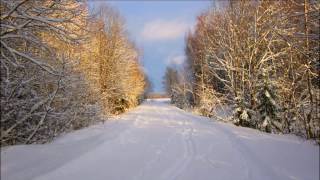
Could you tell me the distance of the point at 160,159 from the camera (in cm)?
1156

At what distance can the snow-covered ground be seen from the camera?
30.6 feet

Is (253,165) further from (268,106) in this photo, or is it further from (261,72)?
(261,72)

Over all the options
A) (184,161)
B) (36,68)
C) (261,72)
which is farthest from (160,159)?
(261,72)

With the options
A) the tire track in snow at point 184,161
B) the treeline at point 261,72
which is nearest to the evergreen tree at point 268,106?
the treeline at point 261,72

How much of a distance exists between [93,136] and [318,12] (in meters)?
8.74

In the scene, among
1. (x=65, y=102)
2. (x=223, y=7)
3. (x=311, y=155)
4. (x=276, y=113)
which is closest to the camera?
(x=311, y=155)

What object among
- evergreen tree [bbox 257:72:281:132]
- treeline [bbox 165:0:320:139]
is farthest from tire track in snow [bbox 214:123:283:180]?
evergreen tree [bbox 257:72:281:132]

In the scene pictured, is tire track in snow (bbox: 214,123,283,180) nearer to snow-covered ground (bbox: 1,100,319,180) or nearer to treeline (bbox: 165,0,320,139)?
snow-covered ground (bbox: 1,100,319,180)

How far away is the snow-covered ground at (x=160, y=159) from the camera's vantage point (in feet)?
30.6

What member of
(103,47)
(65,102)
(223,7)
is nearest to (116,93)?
(103,47)

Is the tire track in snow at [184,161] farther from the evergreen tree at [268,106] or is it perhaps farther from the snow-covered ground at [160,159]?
the evergreen tree at [268,106]

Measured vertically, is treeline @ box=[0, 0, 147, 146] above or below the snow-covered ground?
above

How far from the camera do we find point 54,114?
452 inches

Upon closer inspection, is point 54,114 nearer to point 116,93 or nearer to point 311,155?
point 311,155
